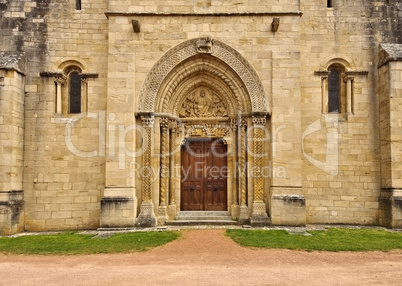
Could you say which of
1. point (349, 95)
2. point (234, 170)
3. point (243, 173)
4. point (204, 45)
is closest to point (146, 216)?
point (234, 170)

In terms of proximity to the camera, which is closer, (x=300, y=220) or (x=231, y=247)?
(x=231, y=247)

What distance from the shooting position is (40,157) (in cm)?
1126

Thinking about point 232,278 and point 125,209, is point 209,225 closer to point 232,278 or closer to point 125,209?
point 125,209

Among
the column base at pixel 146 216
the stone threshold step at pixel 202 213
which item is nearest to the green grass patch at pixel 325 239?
the stone threshold step at pixel 202 213

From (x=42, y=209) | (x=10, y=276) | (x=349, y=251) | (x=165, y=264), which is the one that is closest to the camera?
(x=10, y=276)

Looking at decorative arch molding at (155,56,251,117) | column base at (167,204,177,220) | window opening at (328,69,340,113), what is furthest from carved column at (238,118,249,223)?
window opening at (328,69,340,113)

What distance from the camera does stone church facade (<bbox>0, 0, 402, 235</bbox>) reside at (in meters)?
10.7

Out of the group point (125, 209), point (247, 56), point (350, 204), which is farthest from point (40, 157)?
point (350, 204)

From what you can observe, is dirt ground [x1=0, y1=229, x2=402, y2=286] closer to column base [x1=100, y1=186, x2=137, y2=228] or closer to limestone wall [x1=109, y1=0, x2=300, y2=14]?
column base [x1=100, y1=186, x2=137, y2=228]

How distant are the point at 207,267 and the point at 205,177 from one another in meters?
5.34

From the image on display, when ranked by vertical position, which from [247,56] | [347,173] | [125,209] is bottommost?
[125,209]

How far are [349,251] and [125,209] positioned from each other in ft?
20.8

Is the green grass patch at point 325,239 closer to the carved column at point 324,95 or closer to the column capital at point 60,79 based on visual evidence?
the carved column at point 324,95

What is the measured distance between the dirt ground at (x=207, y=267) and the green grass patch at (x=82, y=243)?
0.39 meters
